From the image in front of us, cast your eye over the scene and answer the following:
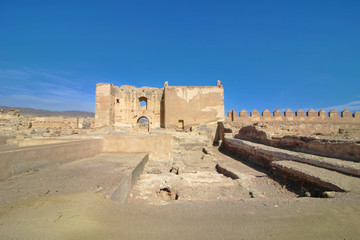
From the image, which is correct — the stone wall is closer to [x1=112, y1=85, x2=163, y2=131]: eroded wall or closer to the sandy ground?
[x1=112, y1=85, x2=163, y2=131]: eroded wall

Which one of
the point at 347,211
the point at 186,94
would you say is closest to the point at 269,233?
the point at 347,211

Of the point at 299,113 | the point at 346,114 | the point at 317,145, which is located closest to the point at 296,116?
the point at 299,113

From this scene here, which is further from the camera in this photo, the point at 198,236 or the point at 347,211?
the point at 347,211

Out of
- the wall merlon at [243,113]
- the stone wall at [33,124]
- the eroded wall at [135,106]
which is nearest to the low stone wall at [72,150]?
the stone wall at [33,124]

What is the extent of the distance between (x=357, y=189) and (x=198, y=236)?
3.27m

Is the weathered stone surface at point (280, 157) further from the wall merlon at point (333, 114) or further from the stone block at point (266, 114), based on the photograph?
the wall merlon at point (333, 114)

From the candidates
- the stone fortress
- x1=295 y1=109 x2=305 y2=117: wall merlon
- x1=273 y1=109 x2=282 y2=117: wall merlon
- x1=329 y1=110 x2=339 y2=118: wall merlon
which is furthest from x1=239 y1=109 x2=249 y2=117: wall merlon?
x1=329 y1=110 x2=339 y2=118: wall merlon

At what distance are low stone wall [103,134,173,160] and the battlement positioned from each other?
12.5 metres

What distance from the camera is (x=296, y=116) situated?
18406 mm

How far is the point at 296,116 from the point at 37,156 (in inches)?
834

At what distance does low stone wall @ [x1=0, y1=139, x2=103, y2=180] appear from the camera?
306 cm

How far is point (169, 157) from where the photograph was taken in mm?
7285

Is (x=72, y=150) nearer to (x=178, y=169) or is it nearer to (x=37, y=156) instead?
(x=37, y=156)

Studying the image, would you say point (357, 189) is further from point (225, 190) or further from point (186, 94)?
point (186, 94)
